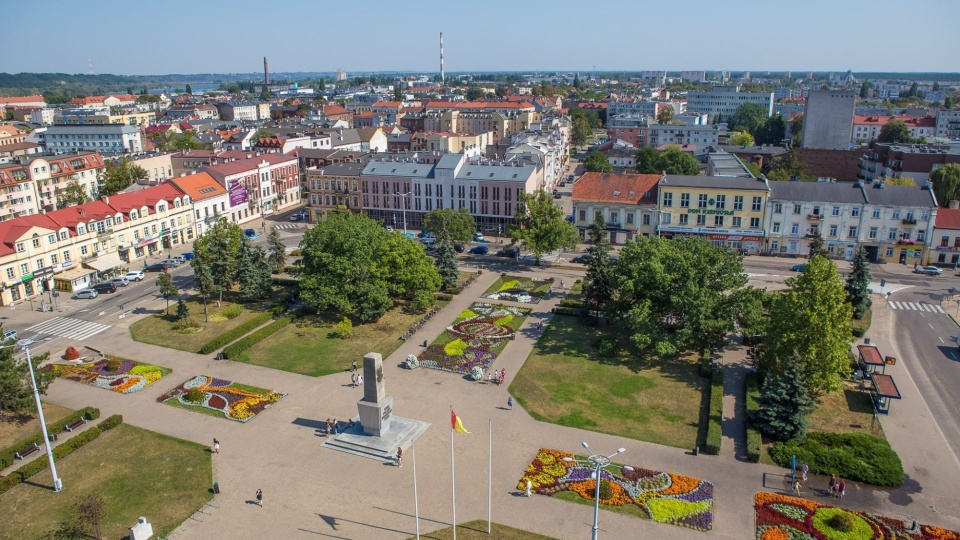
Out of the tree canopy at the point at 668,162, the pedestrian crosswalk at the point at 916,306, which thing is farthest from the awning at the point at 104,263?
the tree canopy at the point at 668,162

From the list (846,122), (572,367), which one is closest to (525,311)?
(572,367)

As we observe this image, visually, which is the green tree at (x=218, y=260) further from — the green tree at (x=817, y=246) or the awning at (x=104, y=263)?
the green tree at (x=817, y=246)

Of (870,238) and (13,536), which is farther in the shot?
(870,238)

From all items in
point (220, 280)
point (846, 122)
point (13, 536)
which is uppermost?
point (846, 122)

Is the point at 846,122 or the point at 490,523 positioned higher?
the point at 846,122

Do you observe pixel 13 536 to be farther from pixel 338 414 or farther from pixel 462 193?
pixel 462 193

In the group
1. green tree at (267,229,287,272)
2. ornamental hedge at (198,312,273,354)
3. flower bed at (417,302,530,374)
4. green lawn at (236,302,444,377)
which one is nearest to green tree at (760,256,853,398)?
flower bed at (417,302,530,374)

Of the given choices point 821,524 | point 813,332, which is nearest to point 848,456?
point 821,524

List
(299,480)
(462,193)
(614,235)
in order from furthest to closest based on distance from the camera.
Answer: (462,193), (614,235), (299,480)
